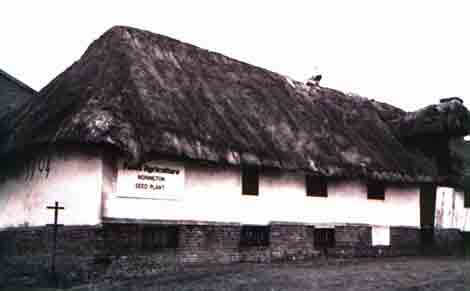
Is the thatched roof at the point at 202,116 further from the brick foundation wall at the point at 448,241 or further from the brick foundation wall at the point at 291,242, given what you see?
the brick foundation wall at the point at 448,241

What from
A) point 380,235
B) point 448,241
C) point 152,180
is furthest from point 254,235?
point 448,241

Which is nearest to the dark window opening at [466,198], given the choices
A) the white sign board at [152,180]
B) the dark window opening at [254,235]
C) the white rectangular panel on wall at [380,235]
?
the white rectangular panel on wall at [380,235]

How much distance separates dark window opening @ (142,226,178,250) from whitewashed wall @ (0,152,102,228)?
4.77 ft

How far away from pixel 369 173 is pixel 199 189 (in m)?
6.29

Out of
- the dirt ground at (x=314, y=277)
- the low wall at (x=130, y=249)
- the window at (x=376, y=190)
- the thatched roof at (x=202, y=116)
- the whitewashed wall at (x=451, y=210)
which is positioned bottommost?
the dirt ground at (x=314, y=277)

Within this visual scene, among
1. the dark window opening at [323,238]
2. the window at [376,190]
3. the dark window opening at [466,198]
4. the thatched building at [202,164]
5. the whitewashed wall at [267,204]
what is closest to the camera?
the thatched building at [202,164]

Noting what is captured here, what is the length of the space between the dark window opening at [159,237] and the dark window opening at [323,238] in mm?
5239

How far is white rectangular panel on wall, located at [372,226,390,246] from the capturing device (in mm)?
19516

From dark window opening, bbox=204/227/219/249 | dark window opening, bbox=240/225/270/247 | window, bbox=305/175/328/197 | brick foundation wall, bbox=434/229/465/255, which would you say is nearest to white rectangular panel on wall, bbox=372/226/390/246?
window, bbox=305/175/328/197

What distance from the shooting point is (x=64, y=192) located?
45.9ft

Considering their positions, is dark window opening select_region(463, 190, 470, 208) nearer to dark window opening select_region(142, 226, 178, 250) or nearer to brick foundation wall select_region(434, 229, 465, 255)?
brick foundation wall select_region(434, 229, 465, 255)

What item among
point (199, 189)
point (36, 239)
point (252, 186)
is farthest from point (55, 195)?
point (252, 186)

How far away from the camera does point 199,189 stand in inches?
606

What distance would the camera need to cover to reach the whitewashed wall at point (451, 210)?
21594mm
